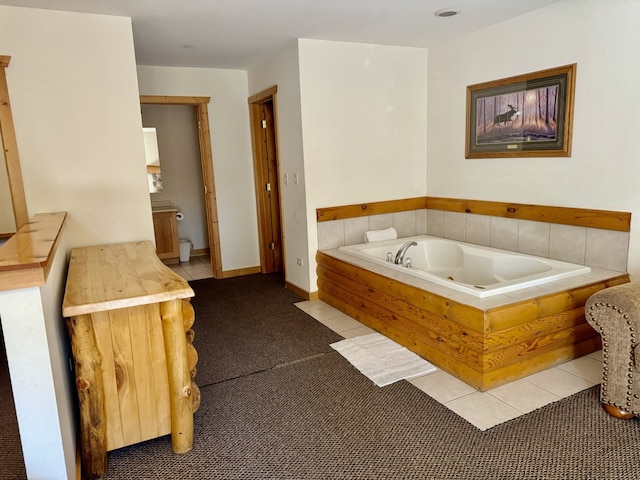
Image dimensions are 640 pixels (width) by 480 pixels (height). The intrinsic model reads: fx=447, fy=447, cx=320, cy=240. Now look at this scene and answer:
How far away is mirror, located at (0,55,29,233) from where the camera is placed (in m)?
2.92

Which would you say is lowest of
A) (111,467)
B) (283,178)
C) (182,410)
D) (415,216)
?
(111,467)

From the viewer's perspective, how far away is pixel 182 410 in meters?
2.06

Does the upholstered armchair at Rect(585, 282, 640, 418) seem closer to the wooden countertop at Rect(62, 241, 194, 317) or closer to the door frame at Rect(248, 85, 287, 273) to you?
the wooden countertop at Rect(62, 241, 194, 317)

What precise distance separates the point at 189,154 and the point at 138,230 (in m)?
3.34

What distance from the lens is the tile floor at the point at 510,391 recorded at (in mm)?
2293

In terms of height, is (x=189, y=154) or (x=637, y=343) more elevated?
(x=189, y=154)

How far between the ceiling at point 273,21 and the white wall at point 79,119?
5.9 inches

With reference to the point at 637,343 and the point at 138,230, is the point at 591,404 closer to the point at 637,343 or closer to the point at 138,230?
the point at 637,343

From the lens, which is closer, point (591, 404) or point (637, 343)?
point (637, 343)

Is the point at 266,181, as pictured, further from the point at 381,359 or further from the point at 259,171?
the point at 381,359

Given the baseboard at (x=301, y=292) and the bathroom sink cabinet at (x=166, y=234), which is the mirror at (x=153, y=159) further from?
the baseboard at (x=301, y=292)

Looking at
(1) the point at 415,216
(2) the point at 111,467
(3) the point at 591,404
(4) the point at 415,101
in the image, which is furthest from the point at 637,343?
(4) the point at 415,101

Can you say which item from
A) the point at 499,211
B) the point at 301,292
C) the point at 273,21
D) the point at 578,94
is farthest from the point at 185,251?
the point at 578,94

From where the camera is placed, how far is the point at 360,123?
4.24m
